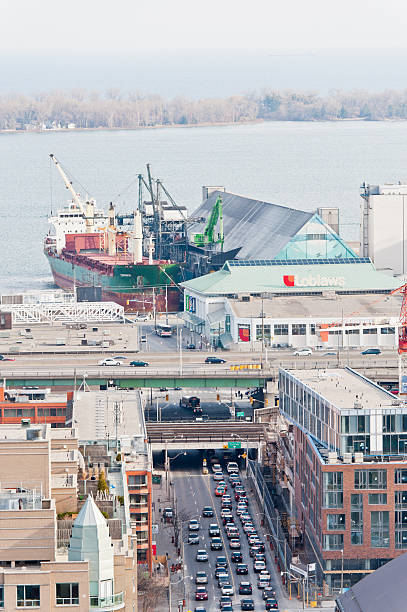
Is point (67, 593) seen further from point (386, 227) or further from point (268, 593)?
point (386, 227)

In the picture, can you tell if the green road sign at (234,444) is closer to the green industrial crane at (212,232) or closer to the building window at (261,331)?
the building window at (261,331)

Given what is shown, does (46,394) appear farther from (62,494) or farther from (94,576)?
(94,576)

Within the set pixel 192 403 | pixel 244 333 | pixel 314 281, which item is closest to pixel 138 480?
pixel 192 403

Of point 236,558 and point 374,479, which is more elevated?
point 374,479

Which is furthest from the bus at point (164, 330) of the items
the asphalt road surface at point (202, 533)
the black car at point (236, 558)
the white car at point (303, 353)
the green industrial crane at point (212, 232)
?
the black car at point (236, 558)

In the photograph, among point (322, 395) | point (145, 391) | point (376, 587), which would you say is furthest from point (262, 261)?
point (376, 587)

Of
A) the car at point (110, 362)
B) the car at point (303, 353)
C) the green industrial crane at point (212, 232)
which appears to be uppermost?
the green industrial crane at point (212, 232)
